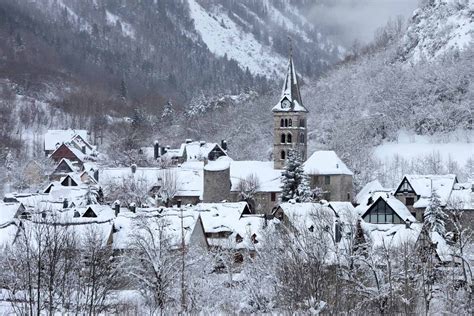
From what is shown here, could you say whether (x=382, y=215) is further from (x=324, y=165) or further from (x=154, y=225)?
(x=324, y=165)

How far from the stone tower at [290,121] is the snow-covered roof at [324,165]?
943cm

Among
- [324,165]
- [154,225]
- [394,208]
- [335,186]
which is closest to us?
[154,225]

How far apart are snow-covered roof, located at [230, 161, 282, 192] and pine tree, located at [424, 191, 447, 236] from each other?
1479 inches

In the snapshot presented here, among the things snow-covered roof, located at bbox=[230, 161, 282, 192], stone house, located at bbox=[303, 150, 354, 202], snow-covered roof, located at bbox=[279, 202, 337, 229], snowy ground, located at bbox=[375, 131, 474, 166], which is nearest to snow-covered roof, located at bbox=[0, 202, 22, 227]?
snow-covered roof, located at bbox=[279, 202, 337, 229]

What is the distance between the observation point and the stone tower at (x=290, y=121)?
4109 inches

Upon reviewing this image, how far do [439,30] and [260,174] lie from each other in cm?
8891

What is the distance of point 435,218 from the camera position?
2263 inches

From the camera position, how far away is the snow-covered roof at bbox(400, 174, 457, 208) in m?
73.4

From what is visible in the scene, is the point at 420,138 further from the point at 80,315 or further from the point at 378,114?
the point at 80,315

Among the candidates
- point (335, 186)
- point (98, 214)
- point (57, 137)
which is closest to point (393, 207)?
point (98, 214)

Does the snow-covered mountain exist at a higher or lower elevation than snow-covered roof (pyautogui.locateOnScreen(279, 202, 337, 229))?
higher

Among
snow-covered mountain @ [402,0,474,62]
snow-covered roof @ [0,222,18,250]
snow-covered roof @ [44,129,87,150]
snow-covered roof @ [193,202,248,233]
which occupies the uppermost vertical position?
snow-covered mountain @ [402,0,474,62]

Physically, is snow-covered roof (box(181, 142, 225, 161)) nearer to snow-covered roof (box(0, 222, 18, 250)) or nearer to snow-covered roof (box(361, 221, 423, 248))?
snow-covered roof (box(361, 221, 423, 248))

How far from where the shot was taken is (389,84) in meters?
166
